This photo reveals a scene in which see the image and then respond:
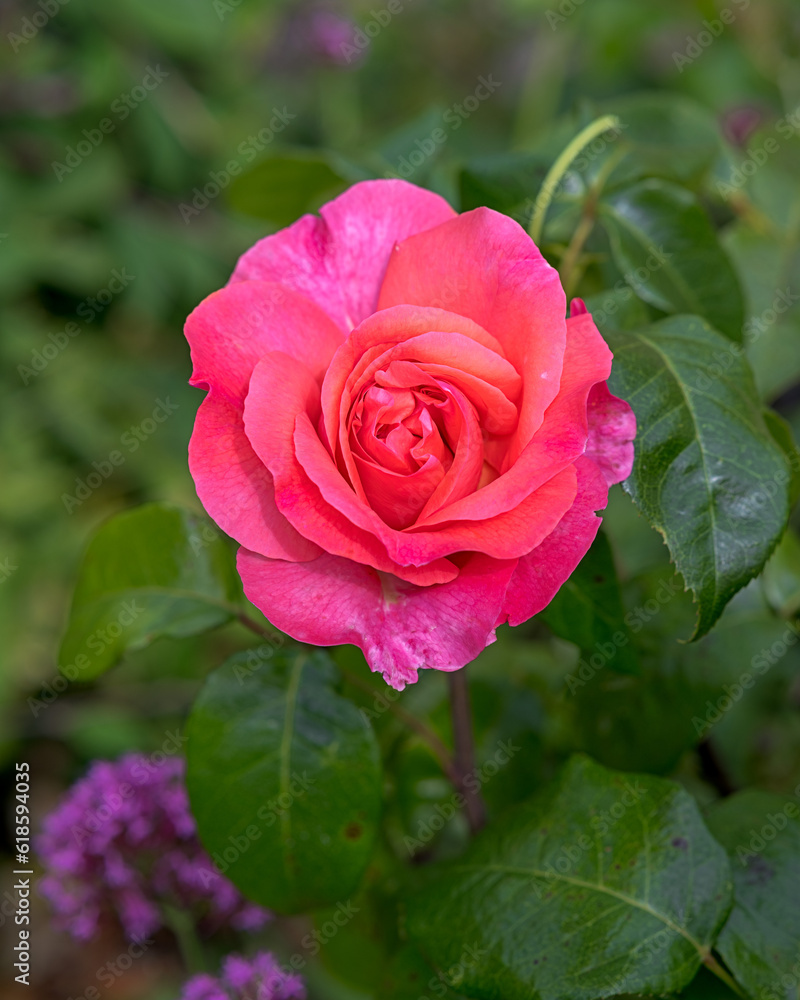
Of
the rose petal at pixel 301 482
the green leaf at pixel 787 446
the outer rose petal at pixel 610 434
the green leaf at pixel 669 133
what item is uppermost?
the green leaf at pixel 669 133

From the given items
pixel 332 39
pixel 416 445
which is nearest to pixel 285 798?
pixel 416 445

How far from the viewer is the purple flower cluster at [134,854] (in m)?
0.81

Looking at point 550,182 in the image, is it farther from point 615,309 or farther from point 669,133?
point 669,133

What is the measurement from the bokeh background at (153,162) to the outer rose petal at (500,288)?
0.89 m

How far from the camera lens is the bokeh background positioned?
1.87 meters

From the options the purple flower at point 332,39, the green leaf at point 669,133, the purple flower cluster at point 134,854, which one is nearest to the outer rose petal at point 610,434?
the green leaf at point 669,133

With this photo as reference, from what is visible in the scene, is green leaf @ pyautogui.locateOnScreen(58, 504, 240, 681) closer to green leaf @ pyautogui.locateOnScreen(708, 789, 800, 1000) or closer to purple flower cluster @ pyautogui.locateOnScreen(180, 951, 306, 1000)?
purple flower cluster @ pyautogui.locateOnScreen(180, 951, 306, 1000)

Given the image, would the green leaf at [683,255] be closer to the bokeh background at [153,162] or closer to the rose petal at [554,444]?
the rose petal at [554,444]

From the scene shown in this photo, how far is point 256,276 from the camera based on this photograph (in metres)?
0.51

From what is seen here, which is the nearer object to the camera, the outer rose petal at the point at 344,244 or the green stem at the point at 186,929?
the outer rose petal at the point at 344,244

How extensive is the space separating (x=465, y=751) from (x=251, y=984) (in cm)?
26

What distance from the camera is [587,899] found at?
514 mm

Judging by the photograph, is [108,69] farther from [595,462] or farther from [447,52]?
[595,462]

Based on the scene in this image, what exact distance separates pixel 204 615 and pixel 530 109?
1.87m
